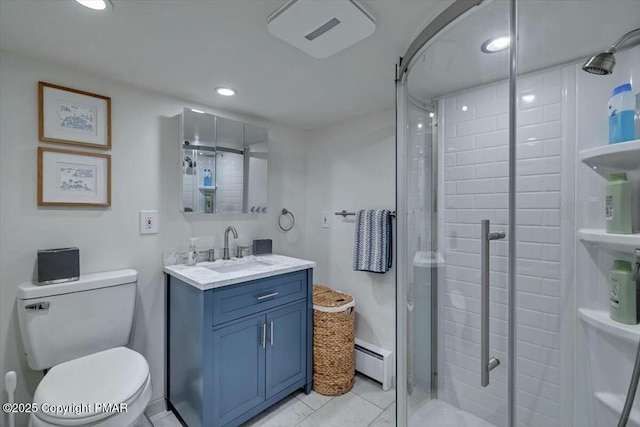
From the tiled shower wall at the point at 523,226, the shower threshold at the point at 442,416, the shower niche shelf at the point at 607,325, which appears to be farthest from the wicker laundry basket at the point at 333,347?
the shower niche shelf at the point at 607,325

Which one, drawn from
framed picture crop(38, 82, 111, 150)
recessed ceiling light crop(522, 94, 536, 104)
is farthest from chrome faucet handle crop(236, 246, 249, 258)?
recessed ceiling light crop(522, 94, 536, 104)

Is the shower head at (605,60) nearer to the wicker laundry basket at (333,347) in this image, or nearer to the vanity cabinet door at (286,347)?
the wicker laundry basket at (333,347)

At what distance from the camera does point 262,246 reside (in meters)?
2.28

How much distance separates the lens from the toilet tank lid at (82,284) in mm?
1304

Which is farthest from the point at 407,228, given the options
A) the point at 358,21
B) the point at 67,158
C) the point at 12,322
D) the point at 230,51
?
the point at 12,322

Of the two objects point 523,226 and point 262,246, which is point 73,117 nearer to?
point 262,246

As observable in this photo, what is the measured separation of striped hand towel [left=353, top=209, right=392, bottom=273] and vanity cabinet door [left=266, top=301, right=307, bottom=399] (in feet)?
1.73

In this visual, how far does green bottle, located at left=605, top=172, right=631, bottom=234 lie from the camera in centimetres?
120

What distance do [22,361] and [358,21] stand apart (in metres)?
2.15

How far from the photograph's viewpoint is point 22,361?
54.8 inches

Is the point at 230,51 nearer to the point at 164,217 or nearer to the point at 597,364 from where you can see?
the point at 164,217

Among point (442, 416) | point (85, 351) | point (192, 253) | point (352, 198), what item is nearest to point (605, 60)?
point (352, 198)

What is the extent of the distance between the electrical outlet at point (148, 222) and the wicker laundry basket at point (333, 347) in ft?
3.82

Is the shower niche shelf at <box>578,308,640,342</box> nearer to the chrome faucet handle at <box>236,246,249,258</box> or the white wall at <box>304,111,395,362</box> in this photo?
the white wall at <box>304,111,395,362</box>
